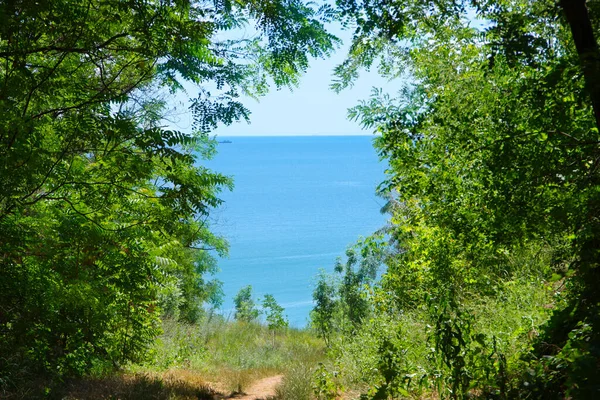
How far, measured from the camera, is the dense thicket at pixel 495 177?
3320mm

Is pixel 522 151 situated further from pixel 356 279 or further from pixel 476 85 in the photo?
pixel 356 279

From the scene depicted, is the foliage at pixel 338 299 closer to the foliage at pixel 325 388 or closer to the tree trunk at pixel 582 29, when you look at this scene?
the foliage at pixel 325 388

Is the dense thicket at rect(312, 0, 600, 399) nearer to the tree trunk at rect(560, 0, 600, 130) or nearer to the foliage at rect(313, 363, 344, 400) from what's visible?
the tree trunk at rect(560, 0, 600, 130)

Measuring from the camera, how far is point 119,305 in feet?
26.2

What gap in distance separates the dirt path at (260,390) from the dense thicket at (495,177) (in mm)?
1721

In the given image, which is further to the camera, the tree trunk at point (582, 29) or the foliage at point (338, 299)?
the foliage at point (338, 299)

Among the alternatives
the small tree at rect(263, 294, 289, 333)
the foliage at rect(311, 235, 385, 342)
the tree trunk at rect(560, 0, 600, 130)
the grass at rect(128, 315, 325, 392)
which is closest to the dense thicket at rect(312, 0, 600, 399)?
the tree trunk at rect(560, 0, 600, 130)

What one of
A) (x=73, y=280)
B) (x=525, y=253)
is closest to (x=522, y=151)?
(x=525, y=253)

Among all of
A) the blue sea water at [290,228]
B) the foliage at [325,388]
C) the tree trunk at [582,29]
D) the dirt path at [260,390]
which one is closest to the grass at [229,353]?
the dirt path at [260,390]

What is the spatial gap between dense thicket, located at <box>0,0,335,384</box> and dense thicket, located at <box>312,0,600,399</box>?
6.22 ft

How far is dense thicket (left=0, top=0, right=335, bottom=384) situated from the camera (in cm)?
535

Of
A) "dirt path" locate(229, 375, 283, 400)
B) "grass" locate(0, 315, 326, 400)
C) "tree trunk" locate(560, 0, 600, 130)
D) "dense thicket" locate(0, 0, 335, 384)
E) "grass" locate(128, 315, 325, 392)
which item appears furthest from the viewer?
"grass" locate(128, 315, 325, 392)

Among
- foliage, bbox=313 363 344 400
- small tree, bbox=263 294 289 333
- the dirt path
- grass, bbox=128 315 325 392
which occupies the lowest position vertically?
foliage, bbox=313 363 344 400

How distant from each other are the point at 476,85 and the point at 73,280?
5027 millimetres
